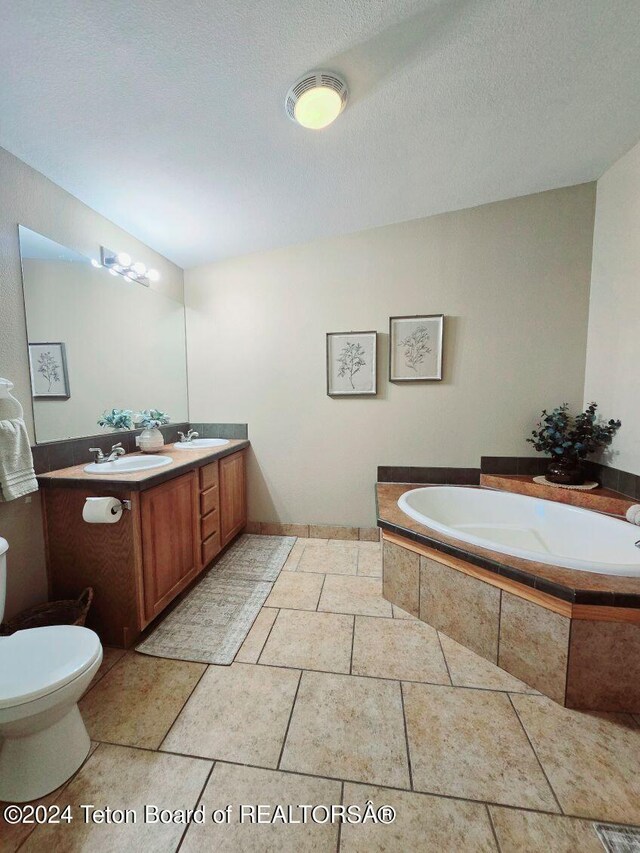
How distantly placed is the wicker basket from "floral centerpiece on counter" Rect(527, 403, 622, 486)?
9.66ft

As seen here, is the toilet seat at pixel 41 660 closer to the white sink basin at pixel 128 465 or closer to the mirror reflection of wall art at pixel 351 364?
the white sink basin at pixel 128 465

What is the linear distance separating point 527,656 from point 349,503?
1562 mm

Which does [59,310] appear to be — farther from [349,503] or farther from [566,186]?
[566,186]

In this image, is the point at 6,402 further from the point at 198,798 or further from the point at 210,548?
the point at 198,798

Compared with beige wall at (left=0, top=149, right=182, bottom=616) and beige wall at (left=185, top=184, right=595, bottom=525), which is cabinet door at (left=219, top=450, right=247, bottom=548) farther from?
beige wall at (left=0, top=149, right=182, bottom=616)

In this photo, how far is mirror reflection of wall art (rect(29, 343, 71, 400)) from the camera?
5.44 feet

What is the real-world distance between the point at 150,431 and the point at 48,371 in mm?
675

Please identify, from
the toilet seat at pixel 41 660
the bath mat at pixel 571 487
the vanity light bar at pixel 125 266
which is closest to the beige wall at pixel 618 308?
the bath mat at pixel 571 487

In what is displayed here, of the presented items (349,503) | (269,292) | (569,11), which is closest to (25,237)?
(269,292)

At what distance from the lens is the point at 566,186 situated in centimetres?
213

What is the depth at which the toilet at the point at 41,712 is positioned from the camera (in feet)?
2.99

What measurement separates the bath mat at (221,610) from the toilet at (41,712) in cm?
51

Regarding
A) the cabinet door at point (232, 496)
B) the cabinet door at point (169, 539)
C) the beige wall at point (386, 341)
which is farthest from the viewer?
the cabinet door at point (232, 496)

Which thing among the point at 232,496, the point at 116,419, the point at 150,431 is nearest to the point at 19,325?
the point at 116,419
